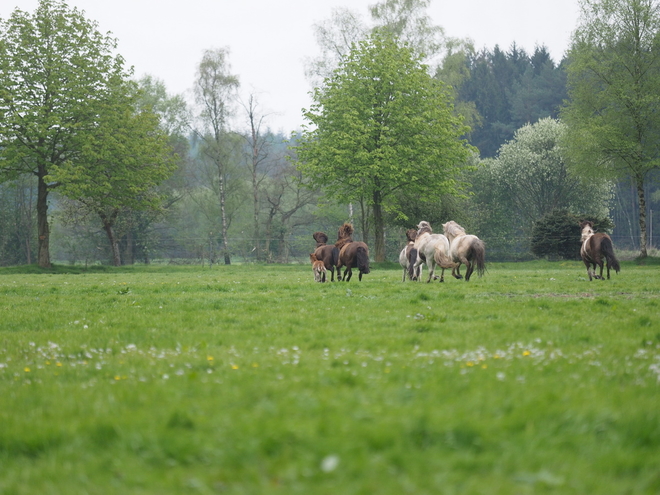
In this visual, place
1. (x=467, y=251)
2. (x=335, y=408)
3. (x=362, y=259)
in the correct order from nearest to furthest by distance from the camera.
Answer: (x=335, y=408), (x=362, y=259), (x=467, y=251)

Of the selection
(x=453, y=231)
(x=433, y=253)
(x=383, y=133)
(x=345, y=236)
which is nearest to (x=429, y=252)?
(x=433, y=253)

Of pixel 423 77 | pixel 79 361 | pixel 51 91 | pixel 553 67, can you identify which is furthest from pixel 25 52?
pixel 553 67

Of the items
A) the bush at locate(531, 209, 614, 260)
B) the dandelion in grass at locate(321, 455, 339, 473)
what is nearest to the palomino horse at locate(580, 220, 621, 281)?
the dandelion in grass at locate(321, 455, 339, 473)

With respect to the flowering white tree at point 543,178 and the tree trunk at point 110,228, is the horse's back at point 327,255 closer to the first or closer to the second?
the tree trunk at point 110,228

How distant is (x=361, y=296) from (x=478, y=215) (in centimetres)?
4547

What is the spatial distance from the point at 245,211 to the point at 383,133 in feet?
117

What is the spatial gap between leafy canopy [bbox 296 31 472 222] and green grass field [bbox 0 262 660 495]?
98.9ft

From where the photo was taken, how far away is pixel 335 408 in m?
4.35

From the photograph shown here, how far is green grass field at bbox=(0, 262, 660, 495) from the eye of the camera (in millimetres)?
3301

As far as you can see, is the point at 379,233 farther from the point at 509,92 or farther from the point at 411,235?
the point at 509,92

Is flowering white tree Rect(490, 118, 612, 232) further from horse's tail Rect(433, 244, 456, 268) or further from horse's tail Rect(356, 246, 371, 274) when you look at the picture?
horse's tail Rect(356, 246, 371, 274)

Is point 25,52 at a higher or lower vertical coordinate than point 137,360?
higher

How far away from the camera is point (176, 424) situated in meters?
4.22

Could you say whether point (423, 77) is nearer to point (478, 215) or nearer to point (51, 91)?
point (478, 215)
